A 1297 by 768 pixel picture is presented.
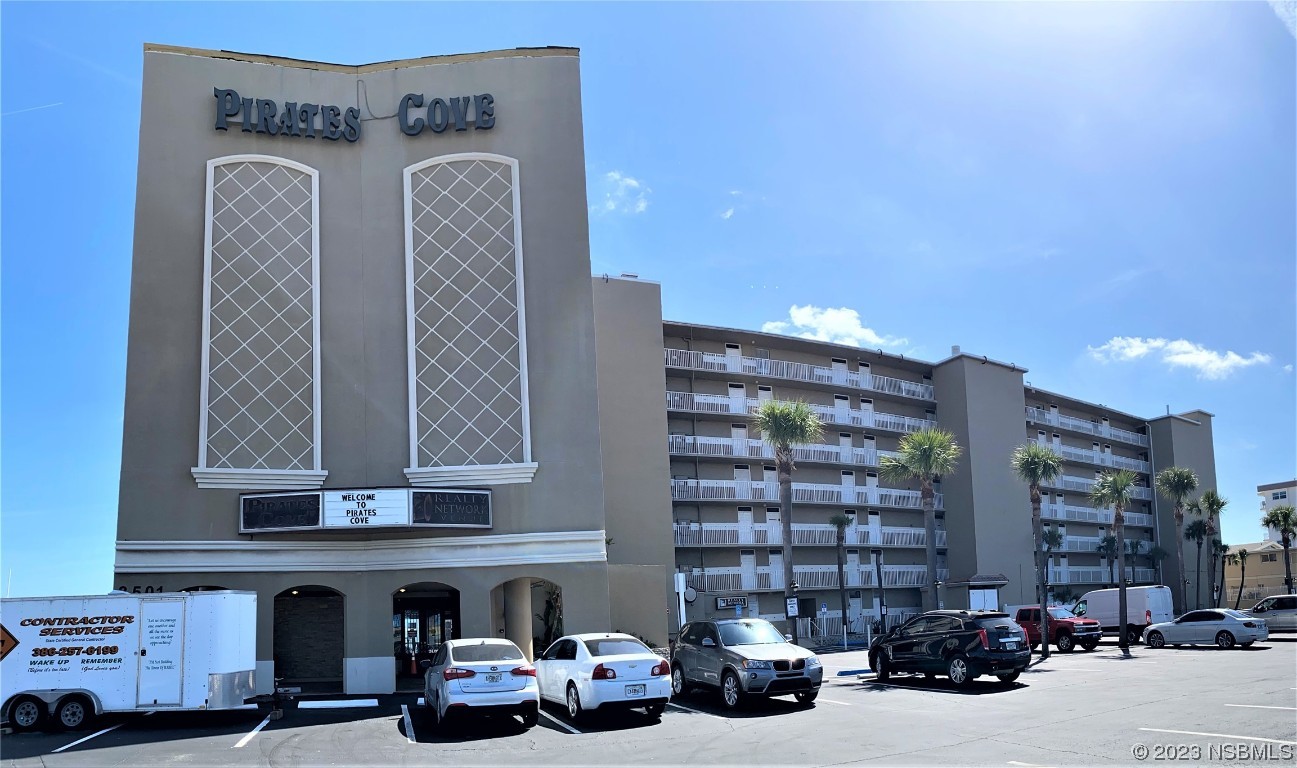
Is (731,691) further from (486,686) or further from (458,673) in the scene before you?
(458,673)

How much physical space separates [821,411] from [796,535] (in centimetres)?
679

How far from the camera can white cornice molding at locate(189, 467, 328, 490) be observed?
26.2 metres

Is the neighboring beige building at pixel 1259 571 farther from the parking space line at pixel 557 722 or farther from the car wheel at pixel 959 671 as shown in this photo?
the parking space line at pixel 557 722

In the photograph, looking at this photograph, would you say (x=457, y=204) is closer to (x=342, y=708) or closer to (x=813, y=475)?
(x=342, y=708)

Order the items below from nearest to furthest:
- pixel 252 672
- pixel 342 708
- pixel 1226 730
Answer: pixel 1226 730 < pixel 252 672 < pixel 342 708

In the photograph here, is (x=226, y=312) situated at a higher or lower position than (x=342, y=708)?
higher

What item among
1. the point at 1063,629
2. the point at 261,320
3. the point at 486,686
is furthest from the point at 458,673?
the point at 1063,629

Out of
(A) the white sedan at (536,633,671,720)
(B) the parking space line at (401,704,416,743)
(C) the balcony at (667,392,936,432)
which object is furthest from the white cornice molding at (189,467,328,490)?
(C) the balcony at (667,392,936,432)

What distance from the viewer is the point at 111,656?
17953mm

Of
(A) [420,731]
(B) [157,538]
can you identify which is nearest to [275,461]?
(B) [157,538]

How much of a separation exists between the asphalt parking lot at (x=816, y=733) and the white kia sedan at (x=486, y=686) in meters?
0.40

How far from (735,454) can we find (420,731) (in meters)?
31.2

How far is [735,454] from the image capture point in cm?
4728

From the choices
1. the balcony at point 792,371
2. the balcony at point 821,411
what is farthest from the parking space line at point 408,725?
the balcony at point 792,371
